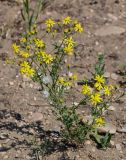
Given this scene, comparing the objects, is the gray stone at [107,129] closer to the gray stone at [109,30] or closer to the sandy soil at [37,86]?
the sandy soil at [37,86]

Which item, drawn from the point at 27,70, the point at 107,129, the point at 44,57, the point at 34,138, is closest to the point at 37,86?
the point at 34,138

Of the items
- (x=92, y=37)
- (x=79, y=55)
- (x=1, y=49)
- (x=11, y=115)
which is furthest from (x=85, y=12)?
(x=11, y=115)

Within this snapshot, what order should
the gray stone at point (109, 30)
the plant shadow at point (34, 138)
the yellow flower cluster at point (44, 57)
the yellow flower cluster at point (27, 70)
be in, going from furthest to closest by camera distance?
the gray stone at point (109, 30), the plant shadow at point (34, 138), the yellow flower cluster at point (44, 57), the yellow flower cluster at point (27, 70)

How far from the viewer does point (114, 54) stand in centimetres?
599

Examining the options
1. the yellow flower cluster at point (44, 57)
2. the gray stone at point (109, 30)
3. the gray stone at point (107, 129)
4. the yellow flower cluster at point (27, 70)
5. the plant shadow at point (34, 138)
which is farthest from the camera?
the gray stone at point (109, 30)

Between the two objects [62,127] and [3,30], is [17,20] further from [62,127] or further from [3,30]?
[62,127]

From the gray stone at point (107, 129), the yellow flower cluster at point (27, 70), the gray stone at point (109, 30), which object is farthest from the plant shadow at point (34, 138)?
the gray stone at point (109, 30)

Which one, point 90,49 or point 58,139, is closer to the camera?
point 58,139

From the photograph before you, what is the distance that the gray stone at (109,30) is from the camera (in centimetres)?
636

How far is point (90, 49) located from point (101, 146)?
1968mm

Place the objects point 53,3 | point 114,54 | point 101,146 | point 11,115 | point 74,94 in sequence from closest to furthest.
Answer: point 101,146
point 11,115
point 74,94
point 114,54
point 53,3

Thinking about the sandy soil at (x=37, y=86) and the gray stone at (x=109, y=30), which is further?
the gray stone at (x=109, y=30)

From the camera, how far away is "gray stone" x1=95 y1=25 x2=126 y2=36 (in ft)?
20.9

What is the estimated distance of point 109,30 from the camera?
6.42m
